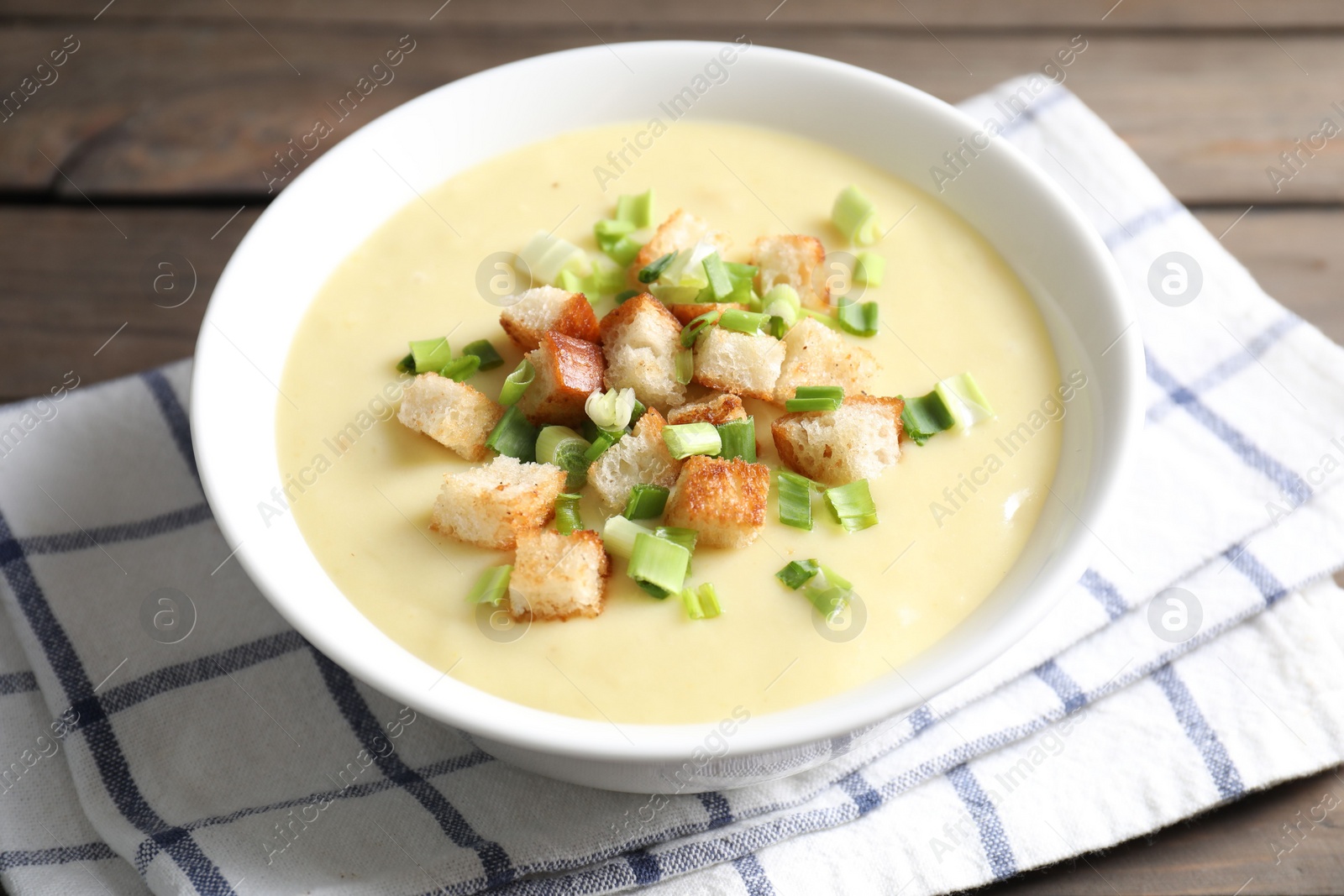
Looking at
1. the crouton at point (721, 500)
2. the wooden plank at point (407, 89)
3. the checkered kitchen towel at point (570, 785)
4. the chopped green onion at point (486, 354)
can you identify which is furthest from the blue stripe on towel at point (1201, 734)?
the wooden plank at point (407, 89)

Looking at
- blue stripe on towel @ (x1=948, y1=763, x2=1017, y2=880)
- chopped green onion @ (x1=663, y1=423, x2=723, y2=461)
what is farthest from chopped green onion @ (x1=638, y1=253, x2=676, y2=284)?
blue stripe on towel @ (x1=948, y1=763, x2=1017, y2=880)

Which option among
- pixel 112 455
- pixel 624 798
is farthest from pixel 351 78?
pixel 624 798

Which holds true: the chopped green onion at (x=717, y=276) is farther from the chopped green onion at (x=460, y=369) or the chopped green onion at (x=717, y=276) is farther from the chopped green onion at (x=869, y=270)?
the chopped green onion at (x=460, y=369)

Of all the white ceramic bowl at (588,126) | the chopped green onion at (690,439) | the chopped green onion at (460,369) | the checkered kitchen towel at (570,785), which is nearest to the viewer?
the white ceramic bowl at (588,126)

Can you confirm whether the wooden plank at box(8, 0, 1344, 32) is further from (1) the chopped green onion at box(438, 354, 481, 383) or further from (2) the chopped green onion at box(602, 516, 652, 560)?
(2) the chopped green onion at box(602, 516, 652, 560)

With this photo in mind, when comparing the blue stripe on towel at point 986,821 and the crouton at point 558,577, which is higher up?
the blue stripe on towel at point 986,821

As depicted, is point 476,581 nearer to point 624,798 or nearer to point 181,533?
point 624,798
